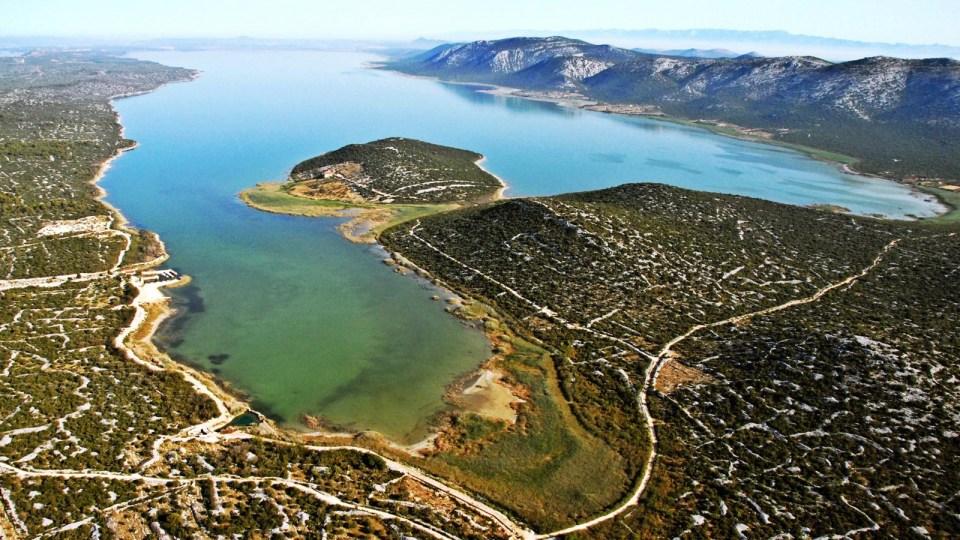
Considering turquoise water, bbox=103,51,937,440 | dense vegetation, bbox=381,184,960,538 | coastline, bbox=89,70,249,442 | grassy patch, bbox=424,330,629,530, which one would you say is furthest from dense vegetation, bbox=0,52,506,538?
dense vegetation, bbox=381,184,960,538

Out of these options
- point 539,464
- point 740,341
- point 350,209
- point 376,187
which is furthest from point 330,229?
point 539,464

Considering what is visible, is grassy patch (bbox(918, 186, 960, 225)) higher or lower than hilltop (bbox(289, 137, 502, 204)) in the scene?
higher

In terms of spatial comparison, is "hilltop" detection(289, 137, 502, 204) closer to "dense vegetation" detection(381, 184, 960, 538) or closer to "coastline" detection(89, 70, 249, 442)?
"dense vegetation" detection(381, 184, 960, 538)

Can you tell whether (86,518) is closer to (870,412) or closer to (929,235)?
(870,412)

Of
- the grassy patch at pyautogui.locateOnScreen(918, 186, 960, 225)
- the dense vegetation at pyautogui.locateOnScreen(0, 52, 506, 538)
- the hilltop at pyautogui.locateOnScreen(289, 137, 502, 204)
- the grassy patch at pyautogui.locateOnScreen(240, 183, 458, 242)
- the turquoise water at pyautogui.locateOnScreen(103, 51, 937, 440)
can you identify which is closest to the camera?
the dense vegetation at pyautogui.locateOnScreen(0, 52, 506, 538)

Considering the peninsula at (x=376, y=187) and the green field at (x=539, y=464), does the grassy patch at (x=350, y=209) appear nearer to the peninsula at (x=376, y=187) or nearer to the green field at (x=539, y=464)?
the peninsula at (x=376, y=187)

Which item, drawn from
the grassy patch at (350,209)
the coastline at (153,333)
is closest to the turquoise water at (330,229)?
the coastline at (153,333)
